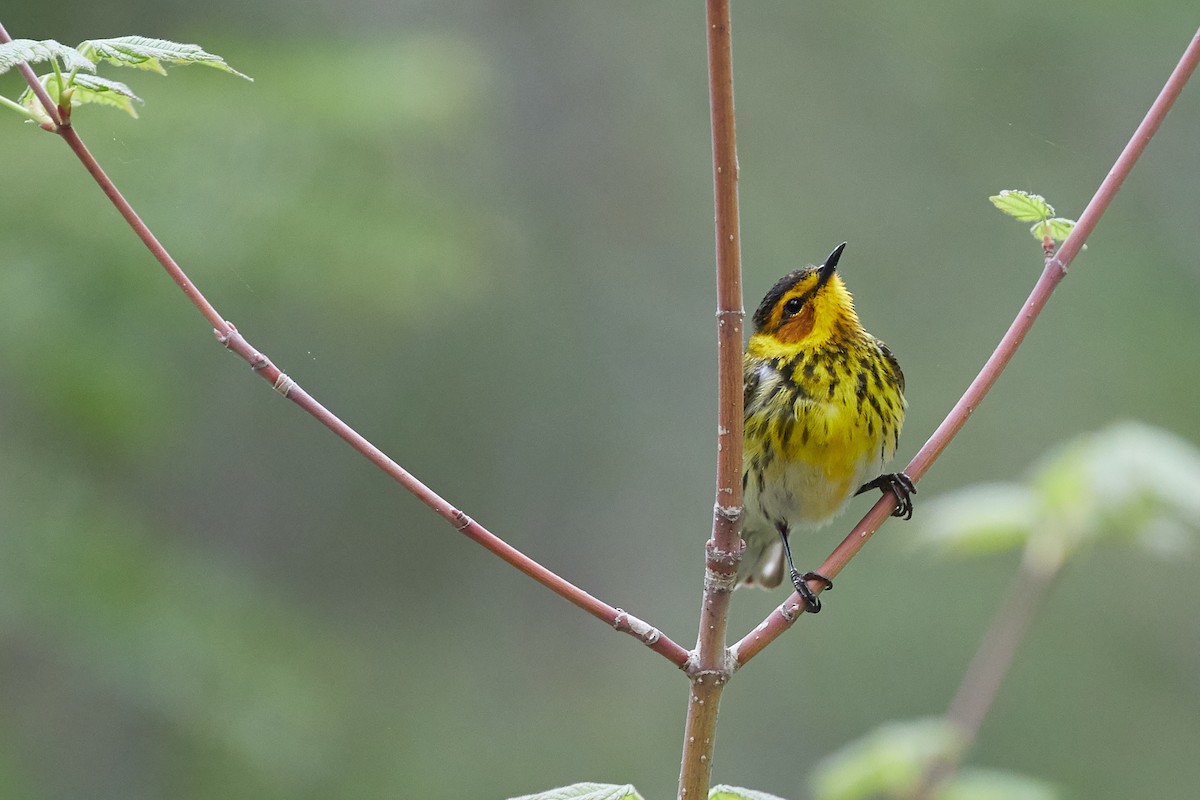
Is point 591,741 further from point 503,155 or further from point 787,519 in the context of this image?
point 787,519

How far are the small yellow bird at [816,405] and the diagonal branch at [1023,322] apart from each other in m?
0.85

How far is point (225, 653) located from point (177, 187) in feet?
5.88

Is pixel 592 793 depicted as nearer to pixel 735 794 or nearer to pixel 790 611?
pixel 735 794

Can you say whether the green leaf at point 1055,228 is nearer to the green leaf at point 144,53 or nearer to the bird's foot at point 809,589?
the bird's foot at point 809,589

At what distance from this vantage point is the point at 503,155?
7965mm

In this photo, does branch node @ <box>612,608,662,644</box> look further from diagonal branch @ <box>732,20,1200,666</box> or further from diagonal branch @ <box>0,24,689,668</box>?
diagonal branch @ <box>732,20,1200,666</box>

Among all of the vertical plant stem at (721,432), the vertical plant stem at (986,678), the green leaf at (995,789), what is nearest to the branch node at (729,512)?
the vertical plant stem at (721,432)

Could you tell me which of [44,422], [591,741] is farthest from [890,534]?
[44,422]

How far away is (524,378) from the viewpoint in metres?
7.96

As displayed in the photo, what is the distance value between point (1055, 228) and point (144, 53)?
1.19m

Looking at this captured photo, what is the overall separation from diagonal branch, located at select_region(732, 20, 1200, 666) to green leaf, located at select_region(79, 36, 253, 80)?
987mm

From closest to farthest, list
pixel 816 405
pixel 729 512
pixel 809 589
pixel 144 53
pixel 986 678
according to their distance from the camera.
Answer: pixel 144 53
pixel 729 512
pixel 809 589
pixel 986 678
pixel 816 405

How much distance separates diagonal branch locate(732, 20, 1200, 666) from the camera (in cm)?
160

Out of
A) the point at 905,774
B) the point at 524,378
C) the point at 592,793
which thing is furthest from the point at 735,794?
the point at 524,378
